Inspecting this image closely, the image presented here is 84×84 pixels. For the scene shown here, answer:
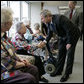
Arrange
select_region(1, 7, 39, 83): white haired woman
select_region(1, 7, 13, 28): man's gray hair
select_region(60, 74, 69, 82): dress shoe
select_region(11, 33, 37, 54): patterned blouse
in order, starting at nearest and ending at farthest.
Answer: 1. select_region(1, 7, 39, 83): white haired woman
2. select_region(1, 7, 13, 28): man's gray hair
3. select_region(11, 33, 37, 54): patterned blouse
4. select_region(60, 74, 69, 82): dress shoe

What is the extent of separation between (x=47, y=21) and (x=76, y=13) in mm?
1173

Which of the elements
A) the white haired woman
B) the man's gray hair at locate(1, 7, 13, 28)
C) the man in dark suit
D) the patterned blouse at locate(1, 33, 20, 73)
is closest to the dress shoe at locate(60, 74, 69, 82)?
the man in dark suit

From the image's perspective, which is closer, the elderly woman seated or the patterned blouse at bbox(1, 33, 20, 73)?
the patterned blouse at bbox(1, 33, 20, 73)

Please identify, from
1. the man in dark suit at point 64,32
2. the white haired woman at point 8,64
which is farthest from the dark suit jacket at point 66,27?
the white haired woman at point 8,64

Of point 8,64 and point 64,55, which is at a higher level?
point 8,64

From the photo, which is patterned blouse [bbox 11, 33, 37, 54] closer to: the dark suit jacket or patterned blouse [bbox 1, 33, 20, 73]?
the dark suit jacket

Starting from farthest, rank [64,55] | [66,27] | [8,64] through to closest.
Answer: [64,55], [66,27], [8,64]

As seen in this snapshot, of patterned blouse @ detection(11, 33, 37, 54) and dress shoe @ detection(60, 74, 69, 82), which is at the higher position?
patterned blouse @ detection(11, 33, 37, 54)

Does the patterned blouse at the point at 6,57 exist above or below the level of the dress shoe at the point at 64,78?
above

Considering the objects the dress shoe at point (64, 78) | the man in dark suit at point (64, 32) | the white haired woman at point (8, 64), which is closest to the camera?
the white haired woman at point (8, 64)

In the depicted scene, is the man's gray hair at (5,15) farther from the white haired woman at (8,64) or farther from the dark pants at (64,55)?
the dark pants at (64,55)

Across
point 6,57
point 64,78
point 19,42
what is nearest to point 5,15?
point 6,57

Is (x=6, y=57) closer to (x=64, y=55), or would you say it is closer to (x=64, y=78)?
(x=64, y=78)

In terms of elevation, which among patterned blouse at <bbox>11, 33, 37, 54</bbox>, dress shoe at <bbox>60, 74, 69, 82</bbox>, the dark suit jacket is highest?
the dark suit jacket
